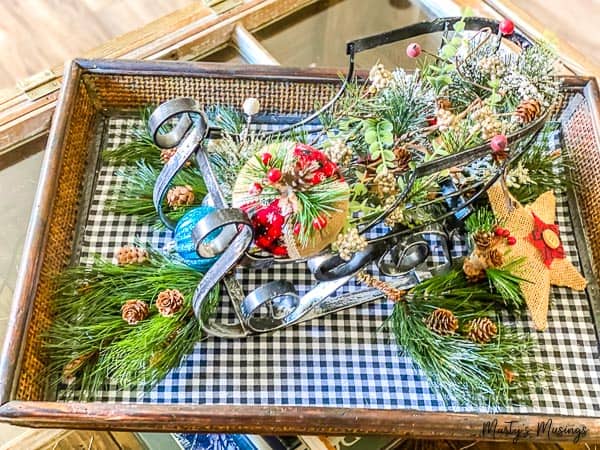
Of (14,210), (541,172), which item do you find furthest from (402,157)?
(14,210)

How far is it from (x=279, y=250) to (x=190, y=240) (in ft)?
0.39

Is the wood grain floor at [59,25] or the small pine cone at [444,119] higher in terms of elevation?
the wood grain floor at [59,25]

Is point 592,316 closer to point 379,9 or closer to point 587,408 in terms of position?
point 587,408

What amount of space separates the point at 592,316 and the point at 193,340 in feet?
1.52

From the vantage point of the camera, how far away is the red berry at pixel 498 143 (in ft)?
2.34

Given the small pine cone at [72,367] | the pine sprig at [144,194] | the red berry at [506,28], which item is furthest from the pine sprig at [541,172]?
the small pine cone at [72,367]

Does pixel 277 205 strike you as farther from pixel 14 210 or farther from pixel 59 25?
pixel 59 25

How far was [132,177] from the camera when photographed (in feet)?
3.05

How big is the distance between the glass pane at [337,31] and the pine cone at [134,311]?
0.44 metres

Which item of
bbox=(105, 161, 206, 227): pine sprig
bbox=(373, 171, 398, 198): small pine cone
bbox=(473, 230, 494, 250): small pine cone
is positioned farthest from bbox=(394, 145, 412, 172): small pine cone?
bbox=(105, 161, 206, 227): pine sprig

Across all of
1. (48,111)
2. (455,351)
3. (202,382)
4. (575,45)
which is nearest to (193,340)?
(202,382)

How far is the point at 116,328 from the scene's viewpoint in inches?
32.2

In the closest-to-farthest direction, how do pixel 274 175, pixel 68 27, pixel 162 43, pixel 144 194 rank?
1. pixel 274 175
2. pixel 144 194
3. pixel 162 43
4. pixel 68 27

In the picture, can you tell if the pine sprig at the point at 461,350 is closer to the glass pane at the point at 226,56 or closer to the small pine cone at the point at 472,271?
the small pine cone at the point at 472,271
